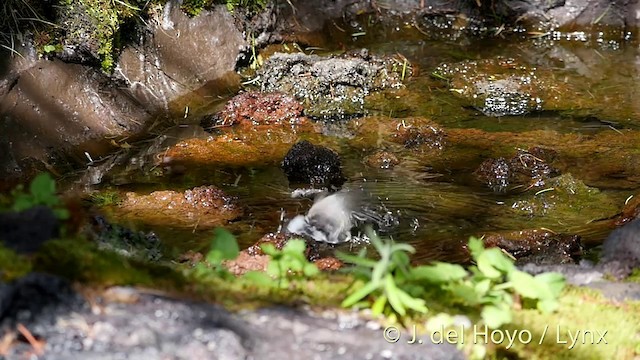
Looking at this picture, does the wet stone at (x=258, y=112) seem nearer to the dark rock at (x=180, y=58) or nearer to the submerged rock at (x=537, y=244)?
the dark rock at (x=180, y=58)

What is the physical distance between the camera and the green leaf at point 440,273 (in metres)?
2.35

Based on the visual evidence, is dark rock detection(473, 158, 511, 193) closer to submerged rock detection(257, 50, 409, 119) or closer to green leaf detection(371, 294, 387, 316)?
submerged rock detection(257, 50, 409, 119)

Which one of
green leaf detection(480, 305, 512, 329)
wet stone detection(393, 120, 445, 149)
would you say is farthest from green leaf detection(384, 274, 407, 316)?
wet stone detection(393, 120, 445, 149)

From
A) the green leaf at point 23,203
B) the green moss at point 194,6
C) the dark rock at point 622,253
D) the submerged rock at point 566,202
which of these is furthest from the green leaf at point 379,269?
the green moss at point 194,6

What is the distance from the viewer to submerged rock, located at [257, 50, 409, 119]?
6277 millimetres

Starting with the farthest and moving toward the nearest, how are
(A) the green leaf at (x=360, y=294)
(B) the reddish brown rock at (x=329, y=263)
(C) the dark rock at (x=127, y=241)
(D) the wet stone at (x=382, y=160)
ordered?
1. (D) the wet stone at (x=382, y=160)
2. (B) the reddish brown rock at (x=329, y=263)
3. (C) the dark rock at (x=127, y=241)
4. (A) the green leaf at (x=360, y=294)

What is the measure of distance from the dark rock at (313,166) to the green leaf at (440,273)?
259 centimetres

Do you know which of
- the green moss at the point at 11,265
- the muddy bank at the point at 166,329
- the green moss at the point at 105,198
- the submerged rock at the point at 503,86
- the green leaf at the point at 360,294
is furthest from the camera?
the submerged rock at the point at 503,86

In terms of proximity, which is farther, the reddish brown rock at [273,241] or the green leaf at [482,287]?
the reddish brown rock at [273,241]

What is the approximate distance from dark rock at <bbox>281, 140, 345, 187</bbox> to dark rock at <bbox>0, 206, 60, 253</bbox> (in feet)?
8.97

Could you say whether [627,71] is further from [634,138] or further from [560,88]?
[634,138]

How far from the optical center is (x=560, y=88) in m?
6.69

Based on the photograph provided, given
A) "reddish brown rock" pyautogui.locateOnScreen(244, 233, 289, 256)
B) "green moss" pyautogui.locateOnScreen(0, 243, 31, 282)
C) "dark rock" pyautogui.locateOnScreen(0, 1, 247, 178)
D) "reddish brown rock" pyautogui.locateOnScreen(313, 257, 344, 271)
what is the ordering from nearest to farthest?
"green moss" pyautogui.locateOnScreen(0, 243, 31, 282) → "reddish brown rock" pyautogui.locateOnScreen(313, 257, 344, 271) → "reddish brown rock" pyautogui.locateOnScreen(244, 233, 289, 256) → "dark rock" pyautogui.locateOnScreen(0, 1, 247, 178)

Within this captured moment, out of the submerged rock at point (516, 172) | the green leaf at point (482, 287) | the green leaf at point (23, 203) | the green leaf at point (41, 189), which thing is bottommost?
the submerged rock at point (516, 172)
